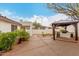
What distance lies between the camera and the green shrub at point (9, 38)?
5.72 metres

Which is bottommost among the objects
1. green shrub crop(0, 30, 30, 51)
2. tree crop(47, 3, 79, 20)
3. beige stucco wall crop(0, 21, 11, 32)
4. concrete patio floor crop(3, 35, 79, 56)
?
concrete patio floor crop(3, 35, 79, 56)

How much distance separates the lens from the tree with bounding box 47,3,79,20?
5.70 meters

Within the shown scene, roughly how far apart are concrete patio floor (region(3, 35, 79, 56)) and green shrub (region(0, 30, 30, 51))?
154 millimetres

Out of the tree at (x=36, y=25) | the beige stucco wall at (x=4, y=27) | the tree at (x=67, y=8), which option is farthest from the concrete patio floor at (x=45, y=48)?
the tree at (x=67, y=8)

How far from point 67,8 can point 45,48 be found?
1.22 meters

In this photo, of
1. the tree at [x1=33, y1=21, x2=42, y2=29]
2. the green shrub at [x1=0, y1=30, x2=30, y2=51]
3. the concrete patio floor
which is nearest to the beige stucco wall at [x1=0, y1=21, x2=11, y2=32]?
the green shrub at [x1=0, y1=30, x2=30, y2=51]

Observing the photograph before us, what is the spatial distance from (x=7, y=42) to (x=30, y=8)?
112cm

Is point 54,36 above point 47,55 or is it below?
above

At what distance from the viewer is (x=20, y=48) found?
5.71 metres

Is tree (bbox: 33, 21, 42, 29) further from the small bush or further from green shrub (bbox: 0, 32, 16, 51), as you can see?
green shrub (bbox: 0, 32, 16, 51)

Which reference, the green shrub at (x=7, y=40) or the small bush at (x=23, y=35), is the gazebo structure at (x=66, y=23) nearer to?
the small bush at (x=23, y=35)

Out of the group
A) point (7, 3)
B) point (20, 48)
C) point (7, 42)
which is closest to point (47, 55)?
point (20, 48)

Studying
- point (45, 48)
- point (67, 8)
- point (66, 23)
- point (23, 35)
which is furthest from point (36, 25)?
point (67, 8)

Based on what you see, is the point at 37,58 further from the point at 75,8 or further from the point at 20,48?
the point at 75,8
